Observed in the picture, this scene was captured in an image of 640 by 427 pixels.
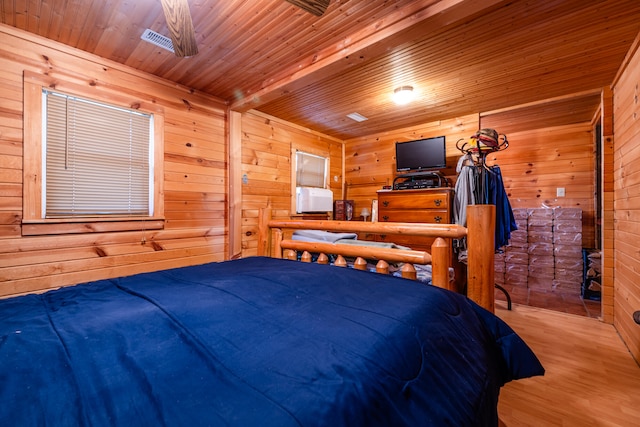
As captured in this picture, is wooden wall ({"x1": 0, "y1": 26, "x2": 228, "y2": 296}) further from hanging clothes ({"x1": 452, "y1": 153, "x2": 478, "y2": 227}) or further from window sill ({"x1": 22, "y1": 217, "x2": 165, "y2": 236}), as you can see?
hanging clothes ({"x1": 452, "y1": 153, "x2": 478, "y2": 227})

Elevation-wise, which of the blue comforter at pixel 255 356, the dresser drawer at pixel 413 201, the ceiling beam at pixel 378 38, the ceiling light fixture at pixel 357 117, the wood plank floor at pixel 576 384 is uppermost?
the ceiling light fixture at pixel 357 117

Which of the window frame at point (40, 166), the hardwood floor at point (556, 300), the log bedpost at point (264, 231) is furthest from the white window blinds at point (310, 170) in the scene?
the hardwood floor at point (556, 300)

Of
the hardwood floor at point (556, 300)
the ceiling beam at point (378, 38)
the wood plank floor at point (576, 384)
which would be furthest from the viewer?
the hardwood floor at point (556, 300)

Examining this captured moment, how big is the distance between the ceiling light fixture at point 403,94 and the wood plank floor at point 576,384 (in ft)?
8.32

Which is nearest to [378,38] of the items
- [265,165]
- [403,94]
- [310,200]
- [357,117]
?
[403,94]

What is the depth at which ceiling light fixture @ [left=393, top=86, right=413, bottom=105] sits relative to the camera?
295 centimetres

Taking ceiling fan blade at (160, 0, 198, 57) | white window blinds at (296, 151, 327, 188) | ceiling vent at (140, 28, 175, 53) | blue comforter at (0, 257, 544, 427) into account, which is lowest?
blue comforter at (0, 257, 544, 427)

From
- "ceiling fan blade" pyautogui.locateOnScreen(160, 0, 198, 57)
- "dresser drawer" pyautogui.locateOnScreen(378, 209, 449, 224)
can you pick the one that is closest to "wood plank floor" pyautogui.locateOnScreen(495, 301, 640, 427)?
"dresser drawer" pyautogui.locateOnScreen(378, 209, 449, 224)

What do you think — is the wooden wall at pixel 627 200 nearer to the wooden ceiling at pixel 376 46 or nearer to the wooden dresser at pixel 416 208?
the wooden ceiling at pixel 376 46

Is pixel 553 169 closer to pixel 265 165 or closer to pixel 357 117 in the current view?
pixel 357 117

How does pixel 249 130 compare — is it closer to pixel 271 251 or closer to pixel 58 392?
pixel 271 251

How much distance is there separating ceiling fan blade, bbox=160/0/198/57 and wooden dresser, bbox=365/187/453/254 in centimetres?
271

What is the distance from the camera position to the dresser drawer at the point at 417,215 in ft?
10.5

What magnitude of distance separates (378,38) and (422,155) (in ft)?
7.05
